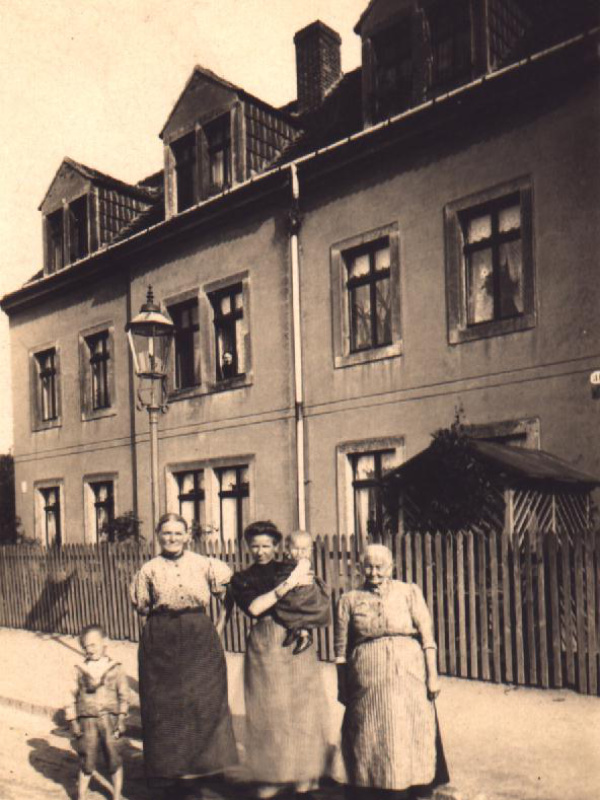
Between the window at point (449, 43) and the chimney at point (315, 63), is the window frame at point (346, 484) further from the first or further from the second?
the chimney at point (315, 63)

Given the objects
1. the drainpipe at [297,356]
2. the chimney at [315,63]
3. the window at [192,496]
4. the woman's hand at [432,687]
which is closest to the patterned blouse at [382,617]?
the woman's hand at [432,687]

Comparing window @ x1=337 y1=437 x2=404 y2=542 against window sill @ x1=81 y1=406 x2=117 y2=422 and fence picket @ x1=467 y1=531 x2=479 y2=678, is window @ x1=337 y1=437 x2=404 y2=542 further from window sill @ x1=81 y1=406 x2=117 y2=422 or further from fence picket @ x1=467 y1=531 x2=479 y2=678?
window sill @ x1=81 y1=406 x2=117 y2=422

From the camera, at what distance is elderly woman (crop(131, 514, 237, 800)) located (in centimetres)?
486

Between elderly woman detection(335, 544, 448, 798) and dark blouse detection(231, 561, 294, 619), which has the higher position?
dark blouse detection(231, 561, 294, 619)

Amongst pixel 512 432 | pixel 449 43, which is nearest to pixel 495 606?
pixel 512 432

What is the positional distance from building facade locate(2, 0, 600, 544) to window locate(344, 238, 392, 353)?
0.10ft

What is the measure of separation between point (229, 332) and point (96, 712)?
9900mm

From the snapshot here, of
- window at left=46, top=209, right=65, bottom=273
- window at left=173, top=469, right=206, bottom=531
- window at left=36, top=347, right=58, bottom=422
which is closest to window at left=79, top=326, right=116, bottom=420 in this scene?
window at left=36, top=347, right=58, bottom=422

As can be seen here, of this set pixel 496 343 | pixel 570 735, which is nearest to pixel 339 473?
pixel 496 343

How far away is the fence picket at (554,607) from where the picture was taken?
23.7ft

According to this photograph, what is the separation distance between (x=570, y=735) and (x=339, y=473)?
667 cm

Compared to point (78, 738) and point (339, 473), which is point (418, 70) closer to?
point (339, 473)

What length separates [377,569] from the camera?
14.3ft

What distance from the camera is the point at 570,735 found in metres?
5.89
